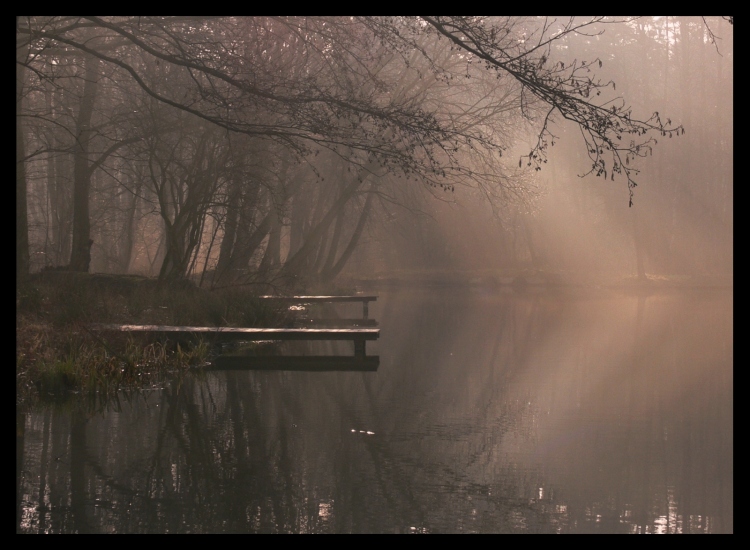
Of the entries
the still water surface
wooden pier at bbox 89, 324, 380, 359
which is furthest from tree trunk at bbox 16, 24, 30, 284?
the still water surface

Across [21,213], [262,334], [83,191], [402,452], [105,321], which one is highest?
[83,191]

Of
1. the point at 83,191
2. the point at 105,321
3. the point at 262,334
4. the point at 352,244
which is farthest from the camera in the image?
the point at 352,244

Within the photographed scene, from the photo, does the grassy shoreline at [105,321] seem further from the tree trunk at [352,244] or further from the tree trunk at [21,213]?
the tree trunk at [352,244]

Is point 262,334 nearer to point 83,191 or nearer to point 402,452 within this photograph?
point 402,452

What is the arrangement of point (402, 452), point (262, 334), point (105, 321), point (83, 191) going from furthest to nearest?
point (83, 191) → point (105, 321) → point (262, 334) → point (402, 452)

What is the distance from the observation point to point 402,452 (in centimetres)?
668

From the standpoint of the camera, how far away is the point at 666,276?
42.6 m

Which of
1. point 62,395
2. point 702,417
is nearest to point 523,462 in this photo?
point 702,417

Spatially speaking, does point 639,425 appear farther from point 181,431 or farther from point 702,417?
point 181,431

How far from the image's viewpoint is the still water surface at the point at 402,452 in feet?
16.8

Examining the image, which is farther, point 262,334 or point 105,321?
point 105,321

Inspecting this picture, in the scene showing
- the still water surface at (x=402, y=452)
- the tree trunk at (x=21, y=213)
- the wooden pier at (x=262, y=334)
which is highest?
the tree trunk at (x=21, y=213)

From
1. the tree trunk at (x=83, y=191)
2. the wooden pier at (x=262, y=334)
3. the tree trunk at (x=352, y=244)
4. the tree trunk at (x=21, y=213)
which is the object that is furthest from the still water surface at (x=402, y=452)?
the tree trunk at (x=352, y=244)

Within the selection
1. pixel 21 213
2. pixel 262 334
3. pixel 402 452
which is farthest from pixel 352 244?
pixel 402 452
